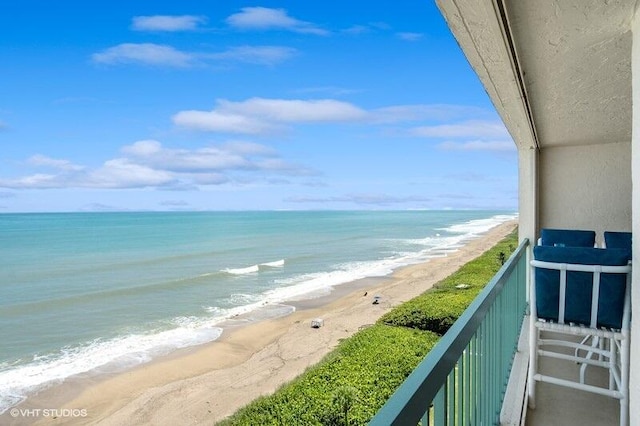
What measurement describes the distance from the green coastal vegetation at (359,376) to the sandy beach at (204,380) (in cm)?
87

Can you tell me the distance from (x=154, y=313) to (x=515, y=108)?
13.7 metres

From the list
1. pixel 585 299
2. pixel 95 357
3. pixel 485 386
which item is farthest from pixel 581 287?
pixel 95 357

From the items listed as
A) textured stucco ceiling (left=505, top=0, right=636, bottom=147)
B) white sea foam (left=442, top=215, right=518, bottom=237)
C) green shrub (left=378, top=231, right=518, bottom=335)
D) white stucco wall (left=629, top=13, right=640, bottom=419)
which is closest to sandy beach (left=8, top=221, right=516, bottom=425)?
green shrub (left=378, top=231, right=518, bottom=335)

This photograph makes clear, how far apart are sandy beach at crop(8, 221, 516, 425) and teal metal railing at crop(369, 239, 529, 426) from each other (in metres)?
6.05

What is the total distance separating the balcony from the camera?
74 cm

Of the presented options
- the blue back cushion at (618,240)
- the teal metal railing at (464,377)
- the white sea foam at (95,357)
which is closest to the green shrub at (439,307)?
the white sea foam at (95,357)

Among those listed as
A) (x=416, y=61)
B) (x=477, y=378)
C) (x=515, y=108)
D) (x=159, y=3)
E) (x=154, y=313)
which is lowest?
(x=154, y=313)

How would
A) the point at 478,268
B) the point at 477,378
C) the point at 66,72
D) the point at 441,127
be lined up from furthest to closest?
the point at 441,127 < the point at 66,72 < the point at 478,268 < the point at 477,378

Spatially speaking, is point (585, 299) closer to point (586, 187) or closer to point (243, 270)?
point (586, 187)

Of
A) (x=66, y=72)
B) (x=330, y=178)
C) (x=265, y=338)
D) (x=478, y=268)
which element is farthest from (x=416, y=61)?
(x=330, y=178)

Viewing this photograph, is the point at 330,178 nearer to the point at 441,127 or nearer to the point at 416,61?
the point at 441,127

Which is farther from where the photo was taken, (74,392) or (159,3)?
(159,3)

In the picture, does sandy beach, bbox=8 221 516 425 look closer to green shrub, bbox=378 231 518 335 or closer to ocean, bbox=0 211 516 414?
ocean, bbox=0 211 516 414

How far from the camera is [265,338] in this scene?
10.9 m
